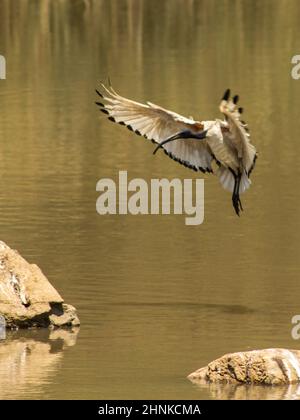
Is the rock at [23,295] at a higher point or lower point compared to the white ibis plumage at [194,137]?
lower

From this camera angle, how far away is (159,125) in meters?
19.1

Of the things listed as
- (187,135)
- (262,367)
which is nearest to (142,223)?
(187,135)

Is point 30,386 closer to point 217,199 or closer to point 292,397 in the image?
point 292,397

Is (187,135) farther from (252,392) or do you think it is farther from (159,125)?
(252,392)

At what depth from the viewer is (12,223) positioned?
79.0 feet

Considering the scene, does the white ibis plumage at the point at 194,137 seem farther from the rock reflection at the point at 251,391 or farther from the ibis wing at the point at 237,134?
the rock reflection at the point at 251,391

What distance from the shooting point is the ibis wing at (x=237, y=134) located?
58.9 feet

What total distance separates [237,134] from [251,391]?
396 centimetres

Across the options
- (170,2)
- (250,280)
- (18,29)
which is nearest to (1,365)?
(250,280)

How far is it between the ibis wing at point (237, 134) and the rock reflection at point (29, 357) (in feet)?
7.73

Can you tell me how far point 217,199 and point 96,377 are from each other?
397 inches

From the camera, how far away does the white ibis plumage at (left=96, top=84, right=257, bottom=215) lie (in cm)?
1875

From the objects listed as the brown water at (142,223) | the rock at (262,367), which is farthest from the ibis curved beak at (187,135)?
the rock at (262,367)

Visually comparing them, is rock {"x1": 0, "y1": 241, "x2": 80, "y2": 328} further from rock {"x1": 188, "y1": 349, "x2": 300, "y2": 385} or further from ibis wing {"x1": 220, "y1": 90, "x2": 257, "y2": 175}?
rock {"x1": 188, "y1": 349, "x2": 300, "y2": 385}
